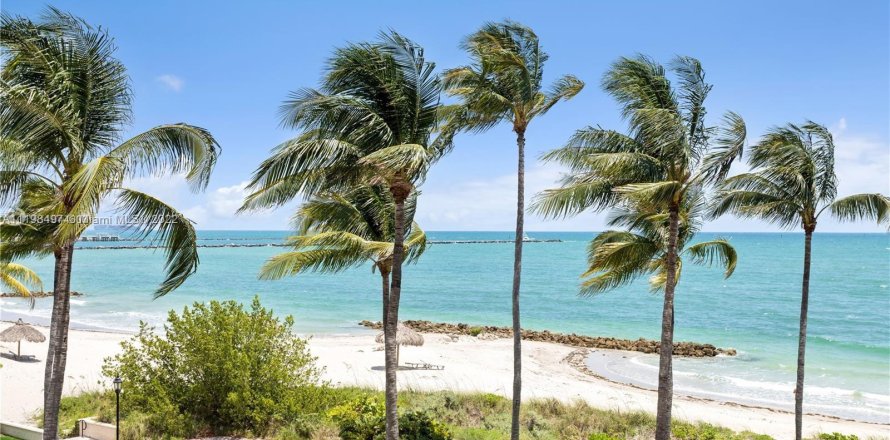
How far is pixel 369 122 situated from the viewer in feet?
30.7

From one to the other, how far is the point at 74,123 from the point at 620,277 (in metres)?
10.5

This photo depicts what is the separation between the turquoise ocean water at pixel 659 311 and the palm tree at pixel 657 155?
48.4ft

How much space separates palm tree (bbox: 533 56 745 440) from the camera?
34.9 feet

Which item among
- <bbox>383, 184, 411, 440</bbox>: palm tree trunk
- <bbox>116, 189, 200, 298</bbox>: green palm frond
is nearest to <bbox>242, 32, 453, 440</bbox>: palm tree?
<bbox>383, 184, 411, 440</bbox>: palm tree trunk

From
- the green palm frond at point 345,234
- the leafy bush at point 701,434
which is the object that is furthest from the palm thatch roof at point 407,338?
the leafy bush at point 701,434

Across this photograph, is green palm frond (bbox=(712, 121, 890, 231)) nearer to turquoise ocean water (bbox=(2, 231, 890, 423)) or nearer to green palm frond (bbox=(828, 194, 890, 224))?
green palm frond (bbox=(828, 194, 890, 224))

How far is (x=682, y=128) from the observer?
10.5 metres

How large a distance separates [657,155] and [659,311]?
147 ft

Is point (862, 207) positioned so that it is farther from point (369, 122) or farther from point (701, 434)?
point (369, 122)

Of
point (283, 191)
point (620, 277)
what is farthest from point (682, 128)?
point (283, 191)

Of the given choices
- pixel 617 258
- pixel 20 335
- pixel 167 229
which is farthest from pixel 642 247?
pixel 20 335

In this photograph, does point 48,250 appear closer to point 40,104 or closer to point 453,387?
point 40,104

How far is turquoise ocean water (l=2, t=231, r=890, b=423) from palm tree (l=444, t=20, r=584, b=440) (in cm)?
1640

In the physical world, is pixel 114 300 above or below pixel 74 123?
below
